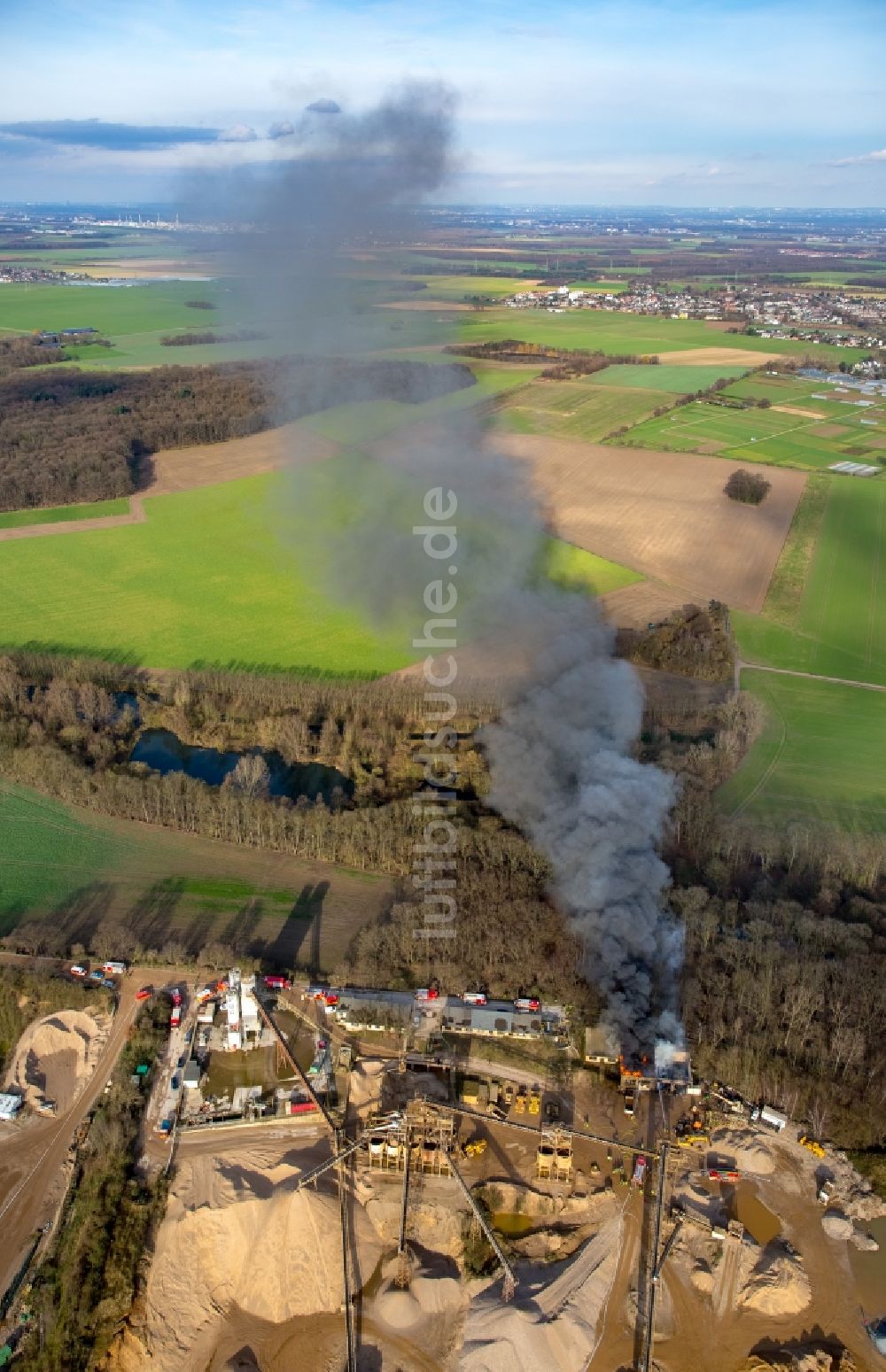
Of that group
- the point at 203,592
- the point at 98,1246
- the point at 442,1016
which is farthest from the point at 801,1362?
the point at 203,592

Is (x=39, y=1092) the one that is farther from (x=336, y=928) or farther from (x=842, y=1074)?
(x=842, y=1074)

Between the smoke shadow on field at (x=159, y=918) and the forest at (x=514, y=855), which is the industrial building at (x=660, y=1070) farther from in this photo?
the smoke shadow on field at (x=159, y=918)

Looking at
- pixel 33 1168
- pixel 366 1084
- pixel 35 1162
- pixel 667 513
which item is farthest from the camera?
pixel 667 513

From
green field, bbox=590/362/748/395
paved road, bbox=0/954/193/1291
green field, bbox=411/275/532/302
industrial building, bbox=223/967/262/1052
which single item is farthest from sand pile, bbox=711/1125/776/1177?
green field, bbox=590/362/748/395

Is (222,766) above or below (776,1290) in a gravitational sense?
above

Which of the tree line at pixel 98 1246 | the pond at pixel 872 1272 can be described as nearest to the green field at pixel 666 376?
the pond at pixel 872 1272

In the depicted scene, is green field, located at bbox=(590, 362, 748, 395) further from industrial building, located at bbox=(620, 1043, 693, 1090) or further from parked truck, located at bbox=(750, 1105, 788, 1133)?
parked truck, located at bbox=(750, 1105, 788, 1133)

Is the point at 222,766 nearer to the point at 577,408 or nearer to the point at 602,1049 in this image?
the point at 602,1049
